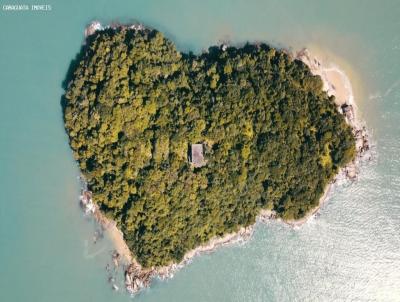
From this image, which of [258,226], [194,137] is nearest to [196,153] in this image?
[194,137]

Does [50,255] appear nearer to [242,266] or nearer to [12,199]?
[12,199]

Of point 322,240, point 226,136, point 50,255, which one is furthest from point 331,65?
point 50,255

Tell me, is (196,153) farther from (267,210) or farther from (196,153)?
(267,210)

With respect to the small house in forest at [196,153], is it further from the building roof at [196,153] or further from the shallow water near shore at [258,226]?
the shallow water near shore at [258,226]

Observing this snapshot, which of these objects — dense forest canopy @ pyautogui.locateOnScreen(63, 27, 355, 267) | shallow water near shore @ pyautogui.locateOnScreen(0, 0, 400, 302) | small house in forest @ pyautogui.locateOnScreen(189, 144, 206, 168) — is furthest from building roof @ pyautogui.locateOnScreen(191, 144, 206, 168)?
shallow water near shore @ pyautogui.locateOnScreen(0, 0, 400, 302)

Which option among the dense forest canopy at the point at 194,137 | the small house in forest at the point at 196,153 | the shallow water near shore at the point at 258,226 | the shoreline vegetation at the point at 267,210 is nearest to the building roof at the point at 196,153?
the small house in forest at the point at 196,153

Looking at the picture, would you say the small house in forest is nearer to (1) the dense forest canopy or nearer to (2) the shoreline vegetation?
(1) the dense forest canopy
